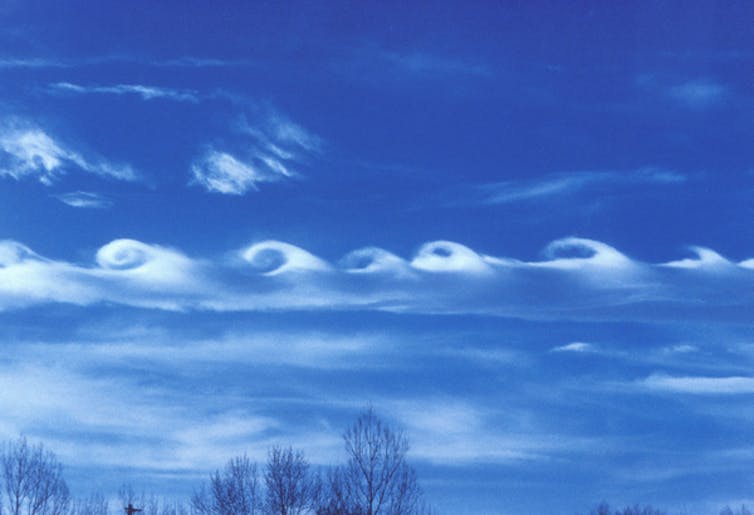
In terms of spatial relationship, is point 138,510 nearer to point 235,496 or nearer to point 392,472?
point 235,496

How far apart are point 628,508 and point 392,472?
32690 mm

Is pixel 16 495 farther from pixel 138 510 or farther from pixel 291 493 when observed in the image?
pixel 291 493

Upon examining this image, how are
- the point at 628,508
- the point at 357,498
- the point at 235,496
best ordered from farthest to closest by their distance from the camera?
1. the point at 628,508
2. the point at 235,496
3. the point at 357,498

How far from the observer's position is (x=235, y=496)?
59438mm

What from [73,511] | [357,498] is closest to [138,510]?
[73,511]

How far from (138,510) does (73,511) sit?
4.22 metres

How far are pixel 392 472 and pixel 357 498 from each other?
7.26ft

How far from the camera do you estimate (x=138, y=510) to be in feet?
196

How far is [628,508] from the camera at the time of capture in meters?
81.9

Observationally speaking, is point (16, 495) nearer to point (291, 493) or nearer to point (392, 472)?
point (291, 493)

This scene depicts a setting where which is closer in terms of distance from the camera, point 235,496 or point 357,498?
point 357,498

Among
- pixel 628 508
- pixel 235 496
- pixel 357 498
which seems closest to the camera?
pixel 357 498

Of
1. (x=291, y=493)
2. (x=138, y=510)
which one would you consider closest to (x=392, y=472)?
(x=291, y=493)

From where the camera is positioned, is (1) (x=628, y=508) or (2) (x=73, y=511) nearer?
(2) (x=73, y=511)
